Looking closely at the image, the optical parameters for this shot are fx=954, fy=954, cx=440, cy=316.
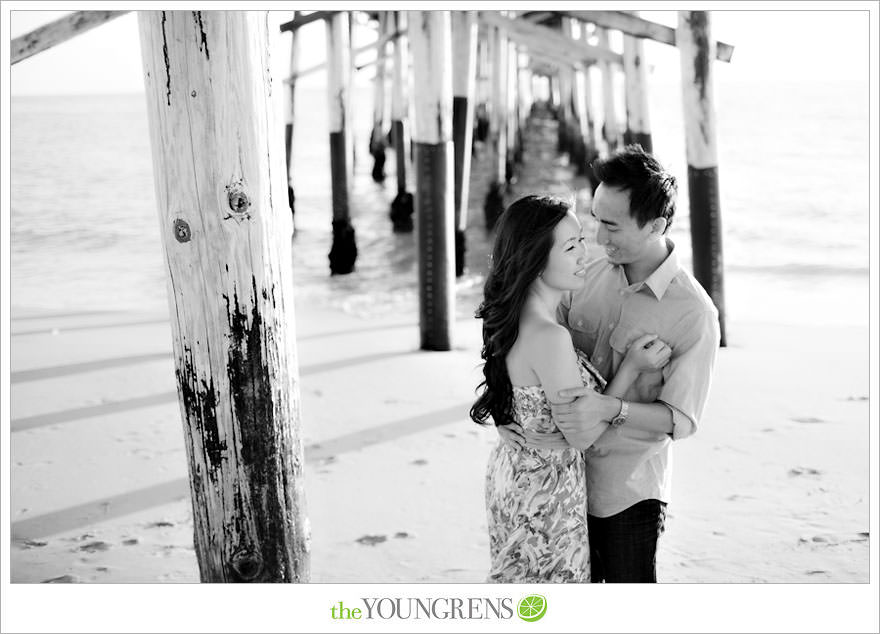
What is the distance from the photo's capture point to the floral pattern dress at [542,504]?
2.19 meters

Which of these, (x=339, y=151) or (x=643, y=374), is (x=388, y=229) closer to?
(x=339, y=151)

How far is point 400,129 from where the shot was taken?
1527 centimetres

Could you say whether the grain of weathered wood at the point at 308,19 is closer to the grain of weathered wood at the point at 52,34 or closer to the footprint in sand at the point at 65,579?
the grain of weathered wood at the point at 52,34

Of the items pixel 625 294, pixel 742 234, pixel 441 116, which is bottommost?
pixel 742 234

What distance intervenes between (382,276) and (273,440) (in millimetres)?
6949

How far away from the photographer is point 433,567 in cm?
314

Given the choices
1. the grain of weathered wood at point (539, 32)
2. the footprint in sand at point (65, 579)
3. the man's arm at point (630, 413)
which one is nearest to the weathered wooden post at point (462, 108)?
the grain of weathered wood at point (539, 32)

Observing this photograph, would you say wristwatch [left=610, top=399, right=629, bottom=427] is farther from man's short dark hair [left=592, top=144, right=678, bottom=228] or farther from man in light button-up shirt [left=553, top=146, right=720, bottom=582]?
man's short dark hair [left=592, top=144, right=678, bottom=228]

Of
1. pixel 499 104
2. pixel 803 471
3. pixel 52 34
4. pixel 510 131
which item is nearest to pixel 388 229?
pixel 499 104

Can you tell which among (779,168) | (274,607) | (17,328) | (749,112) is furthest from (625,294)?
(749,112)

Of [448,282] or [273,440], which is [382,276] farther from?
[273,440]

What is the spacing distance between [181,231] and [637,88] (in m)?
8.49

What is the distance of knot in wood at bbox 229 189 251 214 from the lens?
2.17 m

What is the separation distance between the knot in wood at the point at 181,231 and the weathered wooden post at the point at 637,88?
305 inches
